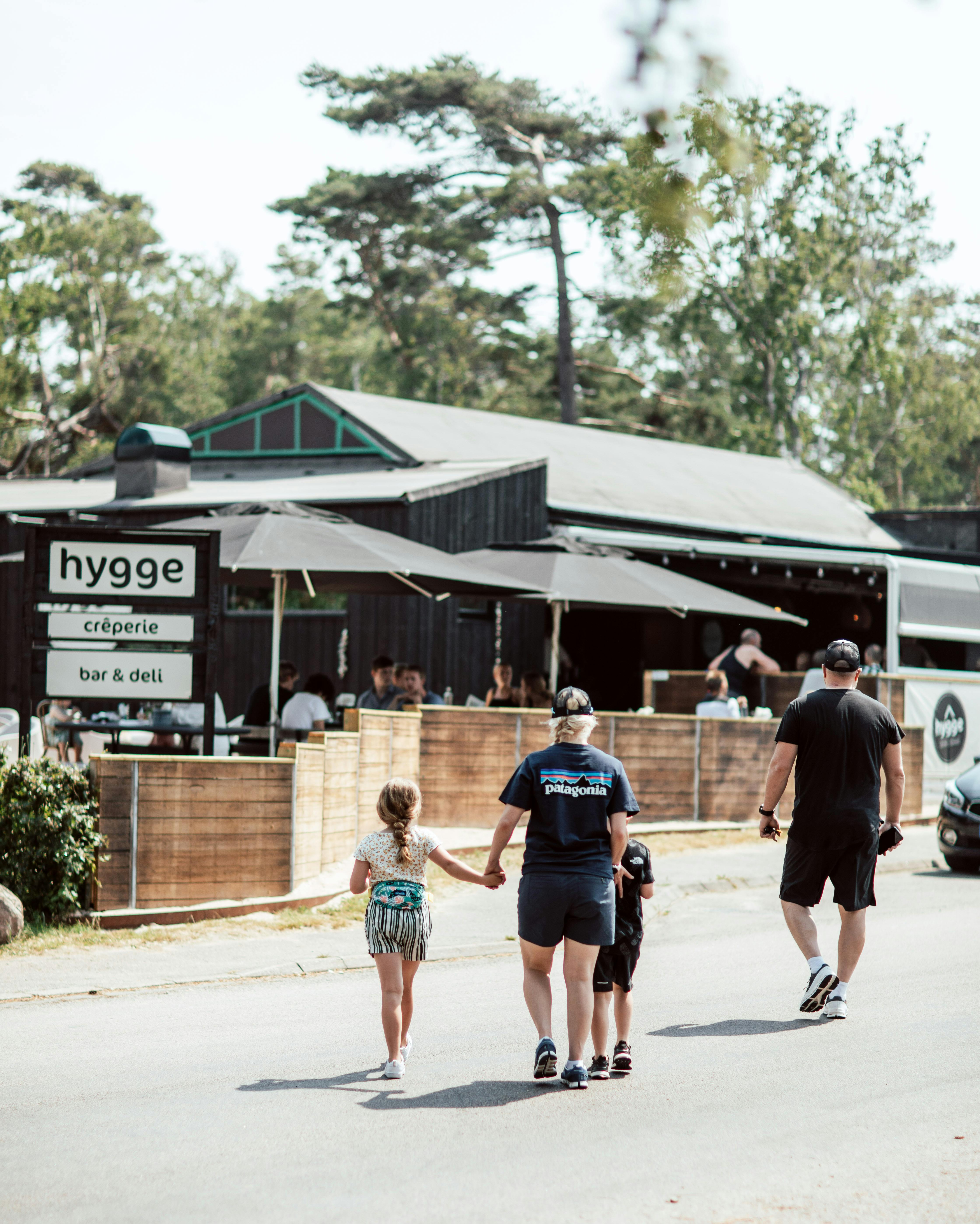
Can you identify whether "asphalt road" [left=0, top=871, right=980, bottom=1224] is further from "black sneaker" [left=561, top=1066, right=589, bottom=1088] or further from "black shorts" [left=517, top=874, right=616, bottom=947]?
"black shorts" [left=517, top=874, right=616, bottom=947]

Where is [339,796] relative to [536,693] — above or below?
below

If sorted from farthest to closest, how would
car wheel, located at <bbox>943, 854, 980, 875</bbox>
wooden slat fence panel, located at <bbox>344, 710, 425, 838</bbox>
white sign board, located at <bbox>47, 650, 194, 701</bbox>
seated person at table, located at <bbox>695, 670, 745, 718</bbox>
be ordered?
seated person at table, located at <bbox>695, 670, 745, 718</bbox> < car wheel, located at <bbox>943, 854, 980, 875</bbox> < wooden slat fence panel, located at <bbox>344, 710, 425, 838</bbox> < white sign board, located at <bbox>47, 650, 194, 701</bbox>

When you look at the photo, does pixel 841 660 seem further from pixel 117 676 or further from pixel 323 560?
pixel 323 560

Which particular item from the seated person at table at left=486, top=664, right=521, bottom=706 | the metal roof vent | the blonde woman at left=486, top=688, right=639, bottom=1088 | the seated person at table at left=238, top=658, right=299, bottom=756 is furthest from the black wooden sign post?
the metal roof vent

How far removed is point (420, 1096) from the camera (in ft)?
20.7

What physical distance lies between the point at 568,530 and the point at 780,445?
26278mm

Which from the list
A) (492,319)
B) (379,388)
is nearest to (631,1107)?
(492,319)

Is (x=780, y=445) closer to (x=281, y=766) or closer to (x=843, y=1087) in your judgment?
(x=281, y=766)

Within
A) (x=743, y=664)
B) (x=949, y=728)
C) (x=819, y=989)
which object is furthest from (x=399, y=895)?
(x=949, y=728)

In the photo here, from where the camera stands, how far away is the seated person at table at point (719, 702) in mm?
17062

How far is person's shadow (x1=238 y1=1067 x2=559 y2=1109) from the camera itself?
6.15 meters

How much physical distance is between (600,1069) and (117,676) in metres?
6.12

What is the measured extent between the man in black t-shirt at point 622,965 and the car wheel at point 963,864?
28.0 ft

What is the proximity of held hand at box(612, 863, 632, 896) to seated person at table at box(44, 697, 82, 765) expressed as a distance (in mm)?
10128
